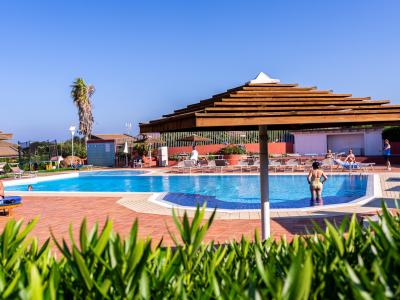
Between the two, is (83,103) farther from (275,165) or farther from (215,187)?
(215,187)

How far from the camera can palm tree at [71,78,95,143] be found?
1810 inches

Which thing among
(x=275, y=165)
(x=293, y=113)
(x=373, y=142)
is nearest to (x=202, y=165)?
(x=275, y=165)

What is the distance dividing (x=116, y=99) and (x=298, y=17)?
25527 mm

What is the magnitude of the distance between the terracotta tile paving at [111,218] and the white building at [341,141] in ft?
74.1

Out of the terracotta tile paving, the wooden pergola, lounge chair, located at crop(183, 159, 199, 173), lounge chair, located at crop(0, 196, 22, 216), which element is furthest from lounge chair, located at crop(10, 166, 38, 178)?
the wooden pergola

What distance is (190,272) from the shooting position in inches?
88.5

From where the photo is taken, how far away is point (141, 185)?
67.6ft

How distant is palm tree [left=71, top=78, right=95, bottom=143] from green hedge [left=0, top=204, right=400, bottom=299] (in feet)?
147

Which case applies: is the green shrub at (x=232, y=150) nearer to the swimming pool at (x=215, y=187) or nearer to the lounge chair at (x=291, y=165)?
the lounge chair at (x=291, y=165)

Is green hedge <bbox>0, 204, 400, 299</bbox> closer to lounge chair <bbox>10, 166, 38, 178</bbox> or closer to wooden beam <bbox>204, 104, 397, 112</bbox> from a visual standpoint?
wooden beam <bbox>204, 104, 397, 112</bbox>

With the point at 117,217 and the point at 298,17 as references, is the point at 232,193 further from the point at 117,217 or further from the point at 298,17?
the point at 298,17

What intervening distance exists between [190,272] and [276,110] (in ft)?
8.44

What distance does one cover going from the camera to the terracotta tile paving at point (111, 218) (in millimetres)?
7684

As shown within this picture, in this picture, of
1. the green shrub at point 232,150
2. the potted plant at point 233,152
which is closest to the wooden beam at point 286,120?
the potted plant at point 233,152
